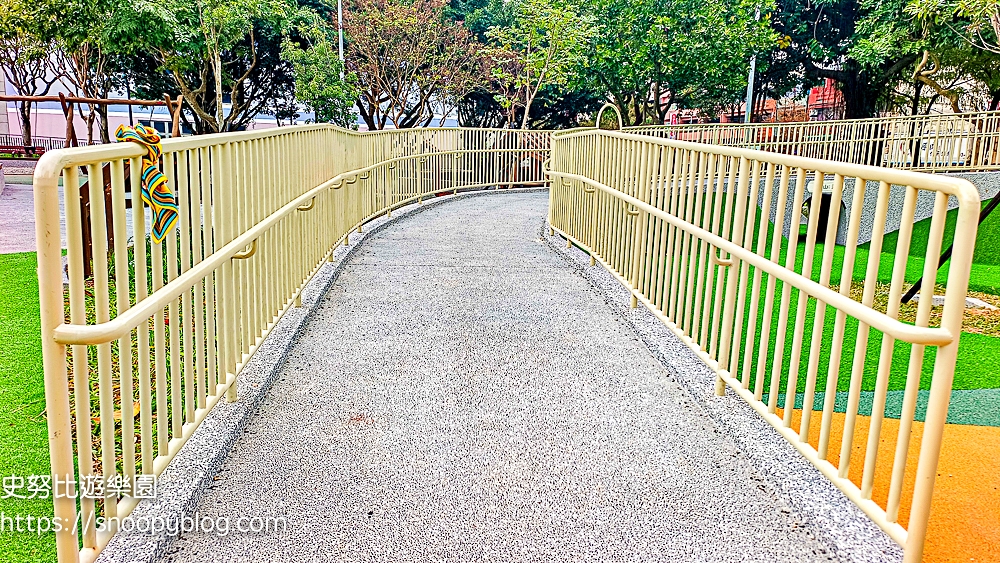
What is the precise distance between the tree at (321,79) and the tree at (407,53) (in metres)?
1.51

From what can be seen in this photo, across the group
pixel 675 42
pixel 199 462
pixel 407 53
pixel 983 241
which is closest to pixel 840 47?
pixel 675 42

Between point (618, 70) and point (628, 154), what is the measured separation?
19.2m

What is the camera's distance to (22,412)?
4.39 m

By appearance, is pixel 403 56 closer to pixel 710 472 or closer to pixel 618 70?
pixel 618 70

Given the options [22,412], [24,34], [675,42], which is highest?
[675,42]

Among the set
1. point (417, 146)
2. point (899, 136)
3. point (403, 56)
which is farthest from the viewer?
point (403, 56)

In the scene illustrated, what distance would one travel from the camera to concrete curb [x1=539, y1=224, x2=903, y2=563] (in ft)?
9.70

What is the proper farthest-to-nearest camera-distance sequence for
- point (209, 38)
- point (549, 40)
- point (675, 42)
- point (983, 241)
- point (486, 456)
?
1. point (549, 40)
2. point (675, 42)
3. point (209, 38)
4. point (983, 241)
5. point (486, 456)

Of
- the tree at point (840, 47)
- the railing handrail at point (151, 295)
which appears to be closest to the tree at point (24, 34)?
the railing handrail at point (151, 295)

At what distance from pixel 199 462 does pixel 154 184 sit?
4.13 feet

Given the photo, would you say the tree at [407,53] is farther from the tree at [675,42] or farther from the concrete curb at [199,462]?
the concrete curb at [199,462]

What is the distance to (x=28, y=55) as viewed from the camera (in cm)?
2548

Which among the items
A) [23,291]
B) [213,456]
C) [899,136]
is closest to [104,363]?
[213,456]

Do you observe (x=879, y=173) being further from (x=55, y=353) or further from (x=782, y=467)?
(x=55, y=353)
